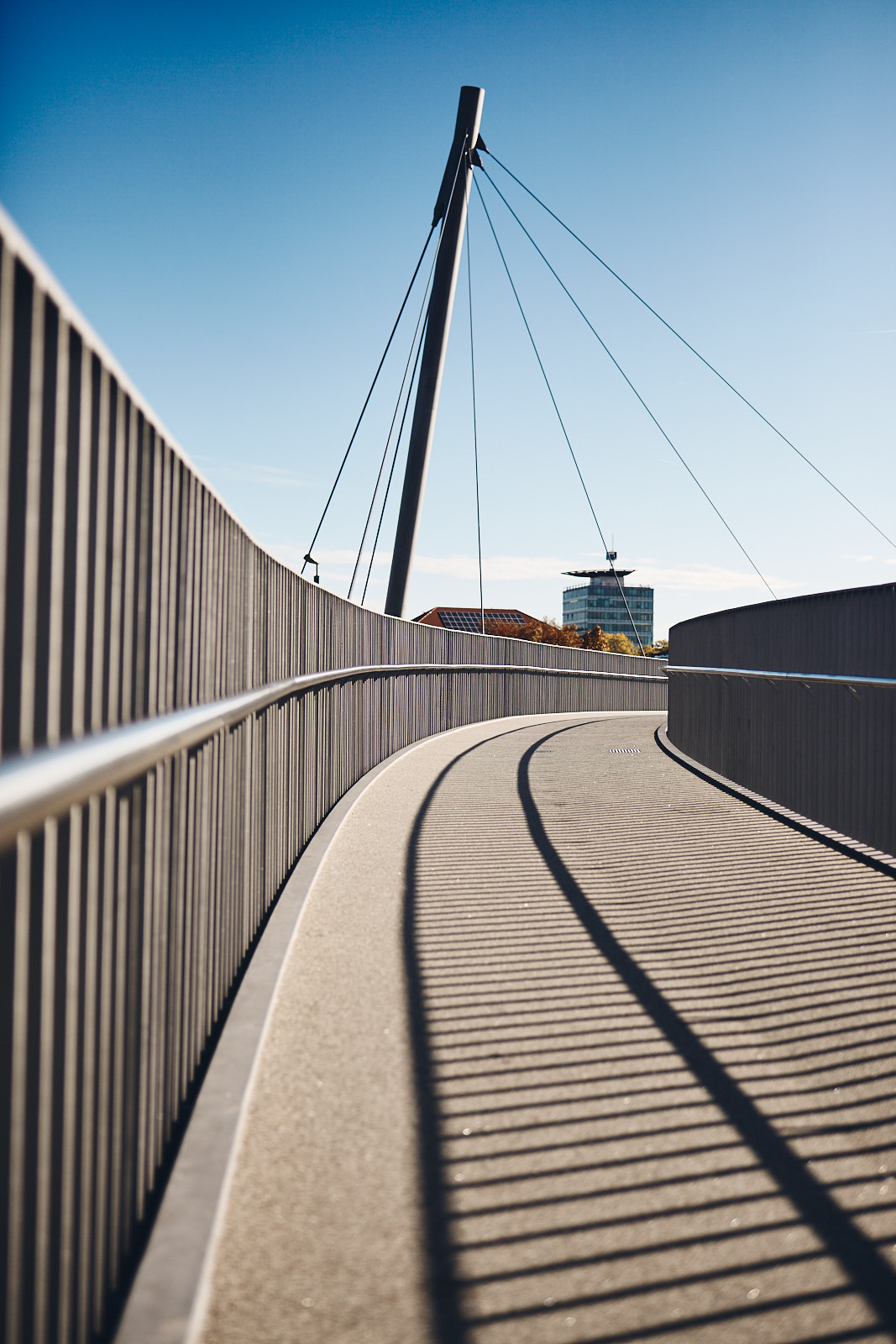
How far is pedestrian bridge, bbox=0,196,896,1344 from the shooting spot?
1.70m

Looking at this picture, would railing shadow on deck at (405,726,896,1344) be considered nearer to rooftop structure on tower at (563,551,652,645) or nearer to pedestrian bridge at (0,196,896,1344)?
pedestrian bridge at (0,196,896,1344)

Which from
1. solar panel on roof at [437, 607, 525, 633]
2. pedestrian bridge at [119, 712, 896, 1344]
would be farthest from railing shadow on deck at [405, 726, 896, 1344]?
solar panel on roof at [437, 607, 525, 633]

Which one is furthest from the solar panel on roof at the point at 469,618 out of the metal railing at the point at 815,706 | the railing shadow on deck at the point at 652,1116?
the railing shadow on deck at the point at 652,1116

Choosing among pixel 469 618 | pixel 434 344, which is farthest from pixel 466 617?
pixel 434 344

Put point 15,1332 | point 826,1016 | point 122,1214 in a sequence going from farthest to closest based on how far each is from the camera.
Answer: point 826,1016
point 122,1214
point 15,1332

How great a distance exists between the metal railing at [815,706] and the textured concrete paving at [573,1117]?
3.46 ft

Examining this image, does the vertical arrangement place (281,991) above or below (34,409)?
below

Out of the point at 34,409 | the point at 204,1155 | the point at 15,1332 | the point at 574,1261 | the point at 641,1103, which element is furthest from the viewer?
the point at 641,1103

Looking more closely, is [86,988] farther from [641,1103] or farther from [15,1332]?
[641,1103]

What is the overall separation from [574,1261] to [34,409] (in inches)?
80.9

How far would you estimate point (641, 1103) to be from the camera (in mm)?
3086

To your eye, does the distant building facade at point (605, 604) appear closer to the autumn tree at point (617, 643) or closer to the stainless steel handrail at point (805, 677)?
the autumn tree at point (617, 643)

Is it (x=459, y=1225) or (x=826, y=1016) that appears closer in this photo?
(x=459, y=1225)

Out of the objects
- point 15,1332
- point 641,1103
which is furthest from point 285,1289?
point 641,1103
